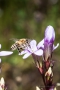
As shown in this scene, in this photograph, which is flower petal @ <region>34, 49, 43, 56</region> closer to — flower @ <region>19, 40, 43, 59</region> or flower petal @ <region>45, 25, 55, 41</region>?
flower @ <region>19, 40, 43, 59</region>

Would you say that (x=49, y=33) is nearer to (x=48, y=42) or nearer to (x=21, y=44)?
(x=48, y=42)

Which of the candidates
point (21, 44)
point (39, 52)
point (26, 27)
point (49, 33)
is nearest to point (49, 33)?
point (49, 33)

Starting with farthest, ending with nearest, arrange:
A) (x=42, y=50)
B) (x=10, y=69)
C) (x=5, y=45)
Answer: (x=5, y=45), (x=10, y=69), (x=42, y=50)

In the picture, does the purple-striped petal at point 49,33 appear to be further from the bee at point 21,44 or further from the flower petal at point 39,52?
the bee at point 21,44

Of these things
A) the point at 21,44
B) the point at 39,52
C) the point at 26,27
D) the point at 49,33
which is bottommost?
the point at 39,52

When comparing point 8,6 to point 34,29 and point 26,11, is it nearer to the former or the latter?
point 26,11

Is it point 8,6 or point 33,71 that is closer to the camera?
point 33,71

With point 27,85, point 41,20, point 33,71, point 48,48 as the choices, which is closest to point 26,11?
point 41,20

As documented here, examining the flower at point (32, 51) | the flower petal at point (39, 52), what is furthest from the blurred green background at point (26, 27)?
the flower petal at point (39, 52)
